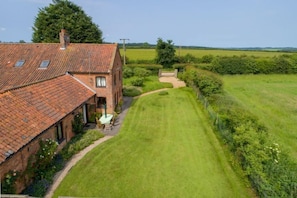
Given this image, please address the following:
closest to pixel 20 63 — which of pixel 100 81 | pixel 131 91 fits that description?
pixel 100 81

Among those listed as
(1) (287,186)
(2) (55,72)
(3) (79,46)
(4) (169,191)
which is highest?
(3) (79,46)

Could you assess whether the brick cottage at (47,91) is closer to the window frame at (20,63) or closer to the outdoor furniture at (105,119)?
the window frame at (20,63)

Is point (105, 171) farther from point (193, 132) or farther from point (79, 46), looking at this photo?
point (79, 46)

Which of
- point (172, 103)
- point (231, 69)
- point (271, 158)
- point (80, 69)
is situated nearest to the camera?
point (271, 158)

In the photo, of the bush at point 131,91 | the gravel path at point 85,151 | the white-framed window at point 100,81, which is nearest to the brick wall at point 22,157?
the gravel path at point 85,151

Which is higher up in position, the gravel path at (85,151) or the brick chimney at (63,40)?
the brick chimney at (63,40)

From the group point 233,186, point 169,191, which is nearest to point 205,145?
point 233,186

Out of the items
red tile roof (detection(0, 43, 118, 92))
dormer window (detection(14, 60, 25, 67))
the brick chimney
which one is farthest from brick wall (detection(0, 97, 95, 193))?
the brick chimney
